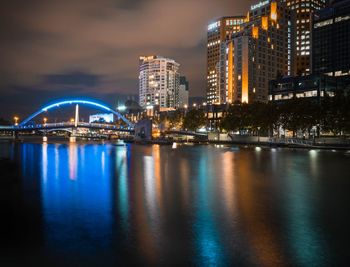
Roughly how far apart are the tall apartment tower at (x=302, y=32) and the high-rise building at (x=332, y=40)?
19.2 metres

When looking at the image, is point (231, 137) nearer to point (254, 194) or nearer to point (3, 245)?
point (254, 194)

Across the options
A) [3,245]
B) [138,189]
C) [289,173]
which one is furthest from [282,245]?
[289,173]

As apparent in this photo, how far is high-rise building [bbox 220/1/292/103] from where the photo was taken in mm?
152375

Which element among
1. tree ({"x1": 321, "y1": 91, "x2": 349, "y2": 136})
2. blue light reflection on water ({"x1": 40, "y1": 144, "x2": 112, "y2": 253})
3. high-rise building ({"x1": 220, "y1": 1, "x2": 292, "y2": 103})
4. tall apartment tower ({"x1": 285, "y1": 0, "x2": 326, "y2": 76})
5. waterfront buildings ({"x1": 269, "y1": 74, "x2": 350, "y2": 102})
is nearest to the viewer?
blue light reflection on water ({"x1": 40, "y1": 144, "x2": 112, "y2": 253})

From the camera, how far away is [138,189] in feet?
59.6

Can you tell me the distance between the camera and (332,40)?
145 metres

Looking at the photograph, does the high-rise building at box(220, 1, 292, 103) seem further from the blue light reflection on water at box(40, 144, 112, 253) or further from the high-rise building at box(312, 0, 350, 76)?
the blue light reflection on water at box(40, 144, 112, 253)

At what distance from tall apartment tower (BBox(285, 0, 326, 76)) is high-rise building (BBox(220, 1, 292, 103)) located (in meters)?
4.84

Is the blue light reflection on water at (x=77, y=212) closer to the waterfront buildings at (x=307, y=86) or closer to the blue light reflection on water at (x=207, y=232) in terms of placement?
the blue light reflection on water at (x=207, y=232)

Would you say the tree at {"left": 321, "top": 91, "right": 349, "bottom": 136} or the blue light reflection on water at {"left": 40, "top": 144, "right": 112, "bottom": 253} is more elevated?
the tree at {"left": 321, "top": 91, "right": 349, "bottom": 136}

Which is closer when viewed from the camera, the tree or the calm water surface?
the calm water surface

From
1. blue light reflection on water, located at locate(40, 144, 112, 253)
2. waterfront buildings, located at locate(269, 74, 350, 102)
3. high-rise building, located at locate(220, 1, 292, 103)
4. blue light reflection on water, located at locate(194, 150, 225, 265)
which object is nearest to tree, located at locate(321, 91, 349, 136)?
waterfront buildings, located at locate(269, 74, 350, 102)

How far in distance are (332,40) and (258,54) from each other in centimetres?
2904

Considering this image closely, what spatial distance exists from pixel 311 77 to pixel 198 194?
318 ft
